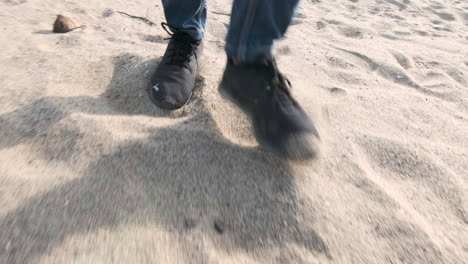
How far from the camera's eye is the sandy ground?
708mm

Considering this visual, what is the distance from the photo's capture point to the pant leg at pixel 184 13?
Result: 120 cm

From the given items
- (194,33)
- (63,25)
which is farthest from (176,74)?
(63,25)

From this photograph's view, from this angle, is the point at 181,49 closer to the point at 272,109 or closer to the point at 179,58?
the point at 179,58

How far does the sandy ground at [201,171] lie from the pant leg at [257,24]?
26 centimetres

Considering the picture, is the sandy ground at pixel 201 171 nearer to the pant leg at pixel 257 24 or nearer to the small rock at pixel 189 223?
the small rock at pixel 189 223

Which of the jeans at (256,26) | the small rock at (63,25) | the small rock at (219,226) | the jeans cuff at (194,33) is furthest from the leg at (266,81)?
the small rock at (63,25)

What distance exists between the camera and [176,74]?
1183mm

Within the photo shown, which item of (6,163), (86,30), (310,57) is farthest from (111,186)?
(310,57)

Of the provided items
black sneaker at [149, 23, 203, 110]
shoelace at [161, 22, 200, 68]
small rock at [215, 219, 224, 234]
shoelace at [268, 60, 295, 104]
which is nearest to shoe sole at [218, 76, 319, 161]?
shoelace at [268, 60, 295, 104]

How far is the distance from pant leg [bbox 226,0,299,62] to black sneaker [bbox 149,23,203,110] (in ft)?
0.94

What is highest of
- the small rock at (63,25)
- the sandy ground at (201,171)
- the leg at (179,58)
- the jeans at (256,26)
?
the jeans at (256,26)

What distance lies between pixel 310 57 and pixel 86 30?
119cm

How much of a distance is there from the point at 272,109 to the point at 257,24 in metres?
0.23

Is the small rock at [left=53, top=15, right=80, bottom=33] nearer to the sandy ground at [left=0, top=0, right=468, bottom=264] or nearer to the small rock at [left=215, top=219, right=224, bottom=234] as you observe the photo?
the sandy ground at [left=0, top=0, right=468, bottom=264]
